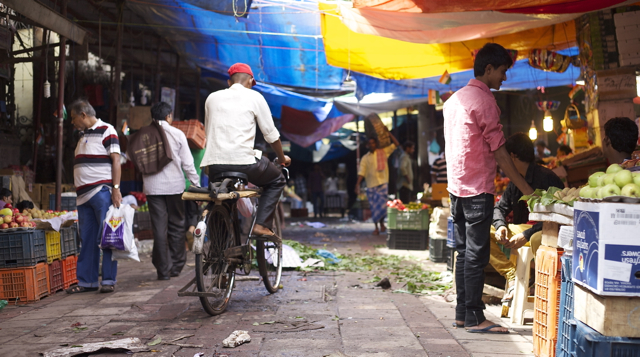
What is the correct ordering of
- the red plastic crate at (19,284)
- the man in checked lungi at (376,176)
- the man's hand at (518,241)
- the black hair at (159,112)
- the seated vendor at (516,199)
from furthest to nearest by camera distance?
1. the man in checked lungi at (376,176)
2. the black hair at (159,112)
3. the red plastic crate at (19,284)
4. the seated vendor at (516,199)
5. the man's hand at (518,241)

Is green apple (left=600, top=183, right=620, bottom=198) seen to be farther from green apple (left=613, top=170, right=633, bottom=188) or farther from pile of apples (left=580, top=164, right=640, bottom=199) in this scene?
green apple (left=613, top=170, right=633, bottom=188)

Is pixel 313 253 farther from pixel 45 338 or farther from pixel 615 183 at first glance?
pixel 615 183

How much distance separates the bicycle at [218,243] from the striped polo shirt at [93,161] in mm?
1682

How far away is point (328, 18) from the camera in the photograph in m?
8.52

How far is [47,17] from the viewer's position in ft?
22.9

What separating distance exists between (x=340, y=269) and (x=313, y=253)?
100cm

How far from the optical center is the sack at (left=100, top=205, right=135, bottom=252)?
235 inches

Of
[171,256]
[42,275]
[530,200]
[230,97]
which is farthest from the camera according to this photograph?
[171,256]

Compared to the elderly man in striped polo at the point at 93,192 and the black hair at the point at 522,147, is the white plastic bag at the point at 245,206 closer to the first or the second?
the elderly man in striped polo at the point at 93,192

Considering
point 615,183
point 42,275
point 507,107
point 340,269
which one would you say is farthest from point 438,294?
point 507,107

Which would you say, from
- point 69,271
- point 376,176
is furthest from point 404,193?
point 69,271

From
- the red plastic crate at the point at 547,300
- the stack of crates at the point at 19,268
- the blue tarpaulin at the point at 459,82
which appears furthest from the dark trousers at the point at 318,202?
the red plastic crate at the point at 547,300

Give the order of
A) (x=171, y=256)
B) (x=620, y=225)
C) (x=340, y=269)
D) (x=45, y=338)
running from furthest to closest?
(x=340, y=269) < (x=171, y=256) < (x=45, y=338) < (x=620, y=225)

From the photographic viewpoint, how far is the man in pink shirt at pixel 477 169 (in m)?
4.34
